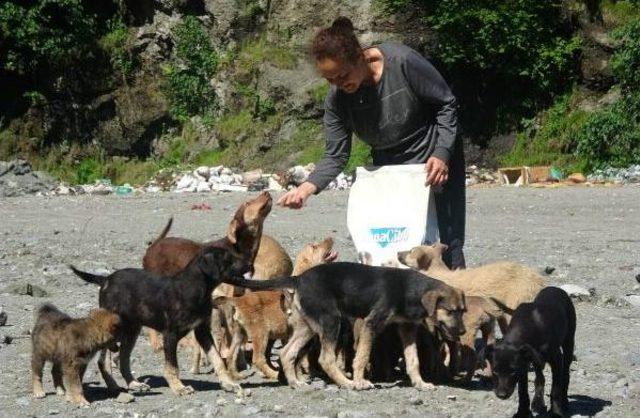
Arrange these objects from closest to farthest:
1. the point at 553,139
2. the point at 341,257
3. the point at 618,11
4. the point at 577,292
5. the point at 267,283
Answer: the point at 267,283 → the point at 577,292 → the point at 341,257 → the point at 553,139 → the point at 618,11

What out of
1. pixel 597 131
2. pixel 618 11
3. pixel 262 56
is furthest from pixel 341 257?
pixel 262 56

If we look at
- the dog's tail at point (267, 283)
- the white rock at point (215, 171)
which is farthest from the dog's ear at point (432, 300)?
the white rock at point (215, 171)

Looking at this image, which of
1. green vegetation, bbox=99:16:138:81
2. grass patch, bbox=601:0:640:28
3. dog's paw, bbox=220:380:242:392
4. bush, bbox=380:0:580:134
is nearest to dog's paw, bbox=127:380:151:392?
dog's paw, bbox=220:380:242:392

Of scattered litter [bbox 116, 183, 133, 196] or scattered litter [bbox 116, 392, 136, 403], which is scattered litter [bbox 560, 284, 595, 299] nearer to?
scattered litter [bbox 116, 392, 136, 403]

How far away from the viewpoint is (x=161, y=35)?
38500 millimetres

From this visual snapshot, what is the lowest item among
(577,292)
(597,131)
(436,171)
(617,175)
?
(617,175)

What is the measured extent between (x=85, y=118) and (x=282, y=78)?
7.91 meters

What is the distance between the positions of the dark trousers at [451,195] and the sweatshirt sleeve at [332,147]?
0.77ft

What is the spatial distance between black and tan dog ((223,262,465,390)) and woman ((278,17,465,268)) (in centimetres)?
86

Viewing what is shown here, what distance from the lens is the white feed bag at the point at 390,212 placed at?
8172 mm

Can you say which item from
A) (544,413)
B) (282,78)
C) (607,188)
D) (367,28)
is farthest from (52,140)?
(544,413)

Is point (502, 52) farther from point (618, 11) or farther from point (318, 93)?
point (318, 93)

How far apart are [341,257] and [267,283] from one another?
273 inches

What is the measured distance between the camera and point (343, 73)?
7.79 metres
